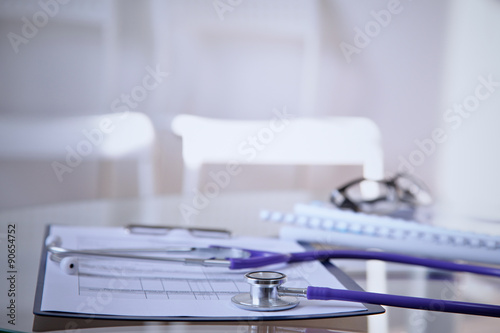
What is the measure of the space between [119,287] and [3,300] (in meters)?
0.09

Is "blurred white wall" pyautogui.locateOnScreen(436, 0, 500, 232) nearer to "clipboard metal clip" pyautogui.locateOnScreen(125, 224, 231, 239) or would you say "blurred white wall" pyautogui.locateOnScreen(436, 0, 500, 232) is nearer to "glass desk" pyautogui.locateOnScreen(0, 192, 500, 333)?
"glass desk" pyautogui.locateOnScreen(0, 192, 500, 333)

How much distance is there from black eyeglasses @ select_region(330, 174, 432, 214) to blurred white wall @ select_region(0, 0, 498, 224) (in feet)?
6.35

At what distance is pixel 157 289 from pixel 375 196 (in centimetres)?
68

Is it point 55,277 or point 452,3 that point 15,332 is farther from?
point 452,3

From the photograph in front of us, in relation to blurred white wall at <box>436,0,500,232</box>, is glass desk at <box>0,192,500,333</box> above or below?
below

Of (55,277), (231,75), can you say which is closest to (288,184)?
(231,75)

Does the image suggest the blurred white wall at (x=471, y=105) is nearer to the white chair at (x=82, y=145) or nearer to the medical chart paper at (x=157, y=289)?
the white chair at (x=82, y=145)

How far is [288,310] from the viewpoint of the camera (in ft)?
1.50

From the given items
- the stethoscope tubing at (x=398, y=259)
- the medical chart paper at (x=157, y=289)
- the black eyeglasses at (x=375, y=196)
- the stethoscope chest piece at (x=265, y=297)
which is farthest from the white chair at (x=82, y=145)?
the stethoscope chest piece at (x=265, y=297)

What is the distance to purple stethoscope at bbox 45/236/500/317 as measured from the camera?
47 cm

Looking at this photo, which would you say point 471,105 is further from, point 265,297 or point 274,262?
point 265,297

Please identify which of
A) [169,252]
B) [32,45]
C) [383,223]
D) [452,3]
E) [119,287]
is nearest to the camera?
[119,287]

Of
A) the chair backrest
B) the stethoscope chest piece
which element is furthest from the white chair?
the stethoscope chest piece

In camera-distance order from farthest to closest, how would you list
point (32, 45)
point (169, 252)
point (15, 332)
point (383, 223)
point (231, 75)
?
1. point (231, 75)
2. point (32, 45)
3. point (383, 223)
4. point (169, 252)
5. point (15, 332)
